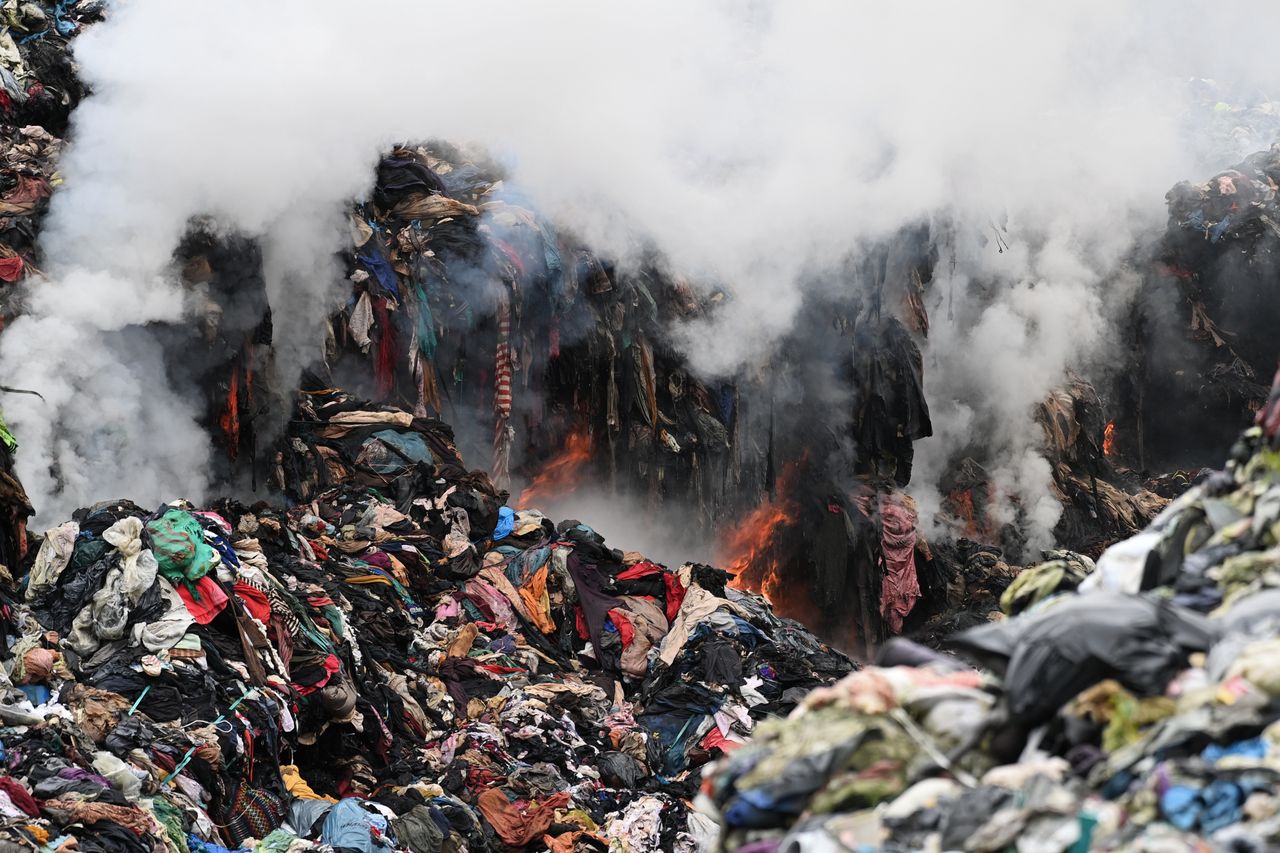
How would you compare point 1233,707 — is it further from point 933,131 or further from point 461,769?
point 933,131

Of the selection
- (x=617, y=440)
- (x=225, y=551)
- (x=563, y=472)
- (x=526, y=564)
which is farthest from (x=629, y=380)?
(x=225, y=551)

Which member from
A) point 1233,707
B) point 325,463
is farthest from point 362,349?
point 1233,707

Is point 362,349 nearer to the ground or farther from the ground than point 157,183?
nearer to the ground

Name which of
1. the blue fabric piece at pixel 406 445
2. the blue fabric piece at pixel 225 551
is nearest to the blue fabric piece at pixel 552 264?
the blue fabric piece at pixel 406 445

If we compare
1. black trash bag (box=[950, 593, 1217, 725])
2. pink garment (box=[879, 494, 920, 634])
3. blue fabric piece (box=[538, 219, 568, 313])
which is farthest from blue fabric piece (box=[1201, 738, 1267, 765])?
pink garment (box=[879, 494, 920, 634])

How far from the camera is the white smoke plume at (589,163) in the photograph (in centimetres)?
1194

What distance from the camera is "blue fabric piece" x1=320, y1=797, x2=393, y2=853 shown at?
696 centimetres

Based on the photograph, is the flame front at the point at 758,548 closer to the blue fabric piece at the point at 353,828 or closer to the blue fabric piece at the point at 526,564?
the blue fabric piece at the point at 526,564

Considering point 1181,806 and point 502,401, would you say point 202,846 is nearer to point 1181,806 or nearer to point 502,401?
point 1181,806

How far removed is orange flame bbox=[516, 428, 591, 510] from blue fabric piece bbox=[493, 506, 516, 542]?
3.10 metres

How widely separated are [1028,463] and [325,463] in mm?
10858

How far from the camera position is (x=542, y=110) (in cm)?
1545

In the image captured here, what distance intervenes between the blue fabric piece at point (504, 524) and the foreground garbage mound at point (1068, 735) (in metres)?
10.0

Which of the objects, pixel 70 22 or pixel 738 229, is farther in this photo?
pixel 738 229
